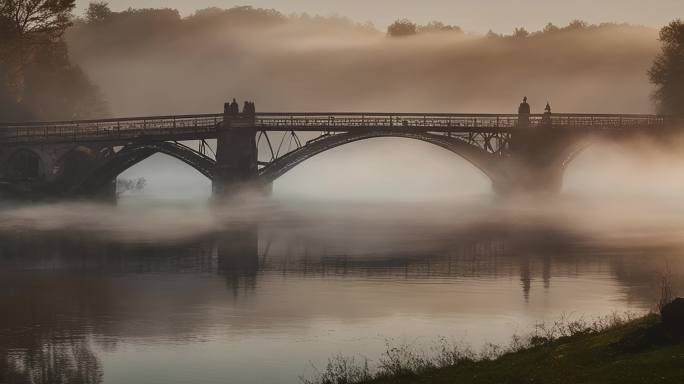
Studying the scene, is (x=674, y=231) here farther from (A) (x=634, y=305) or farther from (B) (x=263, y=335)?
(B) (x=263, y=335)

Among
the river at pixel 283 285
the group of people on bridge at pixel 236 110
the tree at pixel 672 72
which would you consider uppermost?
the tree at pixel 672 72

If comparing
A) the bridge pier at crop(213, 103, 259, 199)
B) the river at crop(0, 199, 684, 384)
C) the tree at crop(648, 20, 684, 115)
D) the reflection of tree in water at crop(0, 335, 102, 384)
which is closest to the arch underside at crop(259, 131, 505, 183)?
the bridge pier at crop(213, 103, 259, 199)

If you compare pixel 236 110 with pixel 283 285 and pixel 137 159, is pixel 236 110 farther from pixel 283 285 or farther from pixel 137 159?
pixel 283 285

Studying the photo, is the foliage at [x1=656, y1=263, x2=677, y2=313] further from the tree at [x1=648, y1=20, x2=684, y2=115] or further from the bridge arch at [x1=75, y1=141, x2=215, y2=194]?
the tree at [x1=648, y1=20, x2=684, y2=115]

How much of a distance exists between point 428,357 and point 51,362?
1059 centimetres

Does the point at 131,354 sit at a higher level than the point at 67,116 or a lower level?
lower

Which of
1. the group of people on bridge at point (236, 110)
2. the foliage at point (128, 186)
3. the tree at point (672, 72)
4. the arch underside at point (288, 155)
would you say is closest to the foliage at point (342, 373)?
the arch underside at point (288, 155)

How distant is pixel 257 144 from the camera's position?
9756cm

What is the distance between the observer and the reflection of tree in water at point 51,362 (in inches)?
1182

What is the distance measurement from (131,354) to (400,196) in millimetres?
98376

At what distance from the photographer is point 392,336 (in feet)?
117

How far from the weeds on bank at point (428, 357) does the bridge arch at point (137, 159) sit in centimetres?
6750

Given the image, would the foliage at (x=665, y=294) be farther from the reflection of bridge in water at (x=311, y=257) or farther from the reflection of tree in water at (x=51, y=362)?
the reflection of tree in water at (x=51, y=362)

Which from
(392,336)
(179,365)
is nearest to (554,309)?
(392,336)
